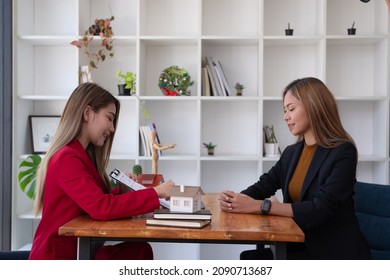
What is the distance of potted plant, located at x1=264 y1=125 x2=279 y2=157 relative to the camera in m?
3.76

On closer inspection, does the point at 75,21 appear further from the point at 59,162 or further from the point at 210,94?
the point at 59,162

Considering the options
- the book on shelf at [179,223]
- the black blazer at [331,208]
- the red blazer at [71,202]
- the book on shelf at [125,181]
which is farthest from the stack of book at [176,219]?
the black blazer at [331,208]

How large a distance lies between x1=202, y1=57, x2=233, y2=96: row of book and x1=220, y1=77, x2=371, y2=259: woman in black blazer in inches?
57.7

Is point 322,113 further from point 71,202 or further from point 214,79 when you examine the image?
point 214,79

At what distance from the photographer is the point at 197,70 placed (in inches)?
154

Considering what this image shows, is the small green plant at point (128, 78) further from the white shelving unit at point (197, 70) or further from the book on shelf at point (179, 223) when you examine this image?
the book on shelf at point (179, 223)

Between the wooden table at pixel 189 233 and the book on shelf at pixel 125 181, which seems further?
the book on shelf at pixel 125 181

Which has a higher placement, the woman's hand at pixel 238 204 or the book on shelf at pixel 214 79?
the book on shelf at pixel 214 79

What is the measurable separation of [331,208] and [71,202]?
41.1 inches

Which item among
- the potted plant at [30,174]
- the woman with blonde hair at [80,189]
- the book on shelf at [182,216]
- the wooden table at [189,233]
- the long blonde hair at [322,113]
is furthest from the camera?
the potted plant at [30,174]

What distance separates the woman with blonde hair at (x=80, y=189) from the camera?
1.93 metres

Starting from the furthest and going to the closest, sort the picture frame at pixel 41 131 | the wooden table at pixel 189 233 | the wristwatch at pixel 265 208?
the picture frame at pixel 41 131, the wristwatch at pixel 265 208, the wooden table at pixel 189 233

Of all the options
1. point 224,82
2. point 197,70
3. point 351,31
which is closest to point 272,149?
point 224,82

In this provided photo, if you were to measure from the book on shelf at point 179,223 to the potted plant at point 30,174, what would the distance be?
198cm
